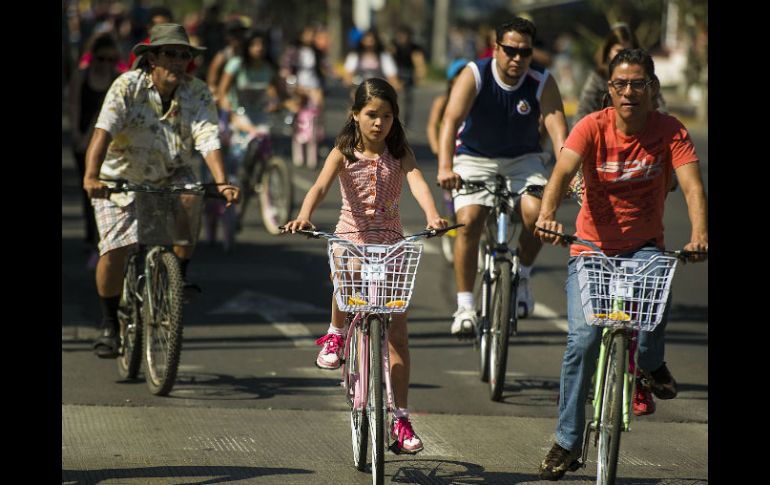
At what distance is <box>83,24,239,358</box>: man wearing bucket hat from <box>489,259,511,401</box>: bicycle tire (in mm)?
1669

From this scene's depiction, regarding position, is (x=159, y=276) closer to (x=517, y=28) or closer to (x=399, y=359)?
(x=399, y=359)

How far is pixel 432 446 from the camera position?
703 cm

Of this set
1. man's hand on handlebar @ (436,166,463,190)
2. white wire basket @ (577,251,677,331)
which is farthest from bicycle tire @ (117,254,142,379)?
white wire basket @ (577,251,677,331)

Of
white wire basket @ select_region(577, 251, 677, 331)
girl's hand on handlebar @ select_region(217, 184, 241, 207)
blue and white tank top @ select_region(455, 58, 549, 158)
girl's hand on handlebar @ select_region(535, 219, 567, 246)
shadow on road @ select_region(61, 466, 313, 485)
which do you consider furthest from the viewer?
blue and white tank top @ select_region(455, 58, 549, 158)

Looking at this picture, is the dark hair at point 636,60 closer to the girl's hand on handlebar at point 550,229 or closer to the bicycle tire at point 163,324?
the girl's hand on handlebar at point 550,229

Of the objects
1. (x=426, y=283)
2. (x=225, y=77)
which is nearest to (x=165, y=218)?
(x=426, y=283)

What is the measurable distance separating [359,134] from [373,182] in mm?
222

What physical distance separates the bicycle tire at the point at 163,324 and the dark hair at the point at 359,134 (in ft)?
5.72

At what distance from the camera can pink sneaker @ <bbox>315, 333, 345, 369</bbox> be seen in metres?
6.51

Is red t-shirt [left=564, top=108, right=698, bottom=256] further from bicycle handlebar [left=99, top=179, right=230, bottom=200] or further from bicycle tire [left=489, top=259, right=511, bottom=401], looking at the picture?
bicycle handlebar [left=99, top=179, right=230, bottom=200]

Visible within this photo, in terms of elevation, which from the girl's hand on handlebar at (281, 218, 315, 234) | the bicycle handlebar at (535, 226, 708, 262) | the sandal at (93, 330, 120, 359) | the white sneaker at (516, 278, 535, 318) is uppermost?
the girl's hand on handlebar at (281, 218, 315, 234)

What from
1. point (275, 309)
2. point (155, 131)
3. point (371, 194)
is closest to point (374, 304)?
point (371, 194)

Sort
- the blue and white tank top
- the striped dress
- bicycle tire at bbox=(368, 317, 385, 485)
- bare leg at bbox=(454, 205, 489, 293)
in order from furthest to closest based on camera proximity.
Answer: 1. bare leg at bbox=(454, 205, 489, 293)
2. the blue and white tank top
3. the striped dress
4. bicycle tire at bbox=(368, 317, 385, 485)

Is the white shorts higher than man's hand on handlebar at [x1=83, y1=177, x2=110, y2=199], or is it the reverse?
the white shorts
